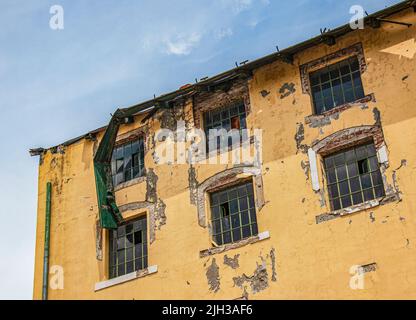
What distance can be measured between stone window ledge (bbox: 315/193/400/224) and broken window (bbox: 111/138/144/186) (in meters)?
6.21

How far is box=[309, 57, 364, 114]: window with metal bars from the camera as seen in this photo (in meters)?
19.8

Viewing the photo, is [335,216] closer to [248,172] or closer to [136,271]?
[248,172]

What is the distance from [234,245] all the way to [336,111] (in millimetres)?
4362

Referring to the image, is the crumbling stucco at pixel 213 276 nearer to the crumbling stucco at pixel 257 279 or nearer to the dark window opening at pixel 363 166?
the crumbling stucco at pixel 257 279

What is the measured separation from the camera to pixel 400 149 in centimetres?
1830

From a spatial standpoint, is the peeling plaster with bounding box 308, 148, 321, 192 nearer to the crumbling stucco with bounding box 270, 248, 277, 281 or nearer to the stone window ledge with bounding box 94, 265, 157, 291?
the crumbling stucco with bounding box 270, 248, 277, 281

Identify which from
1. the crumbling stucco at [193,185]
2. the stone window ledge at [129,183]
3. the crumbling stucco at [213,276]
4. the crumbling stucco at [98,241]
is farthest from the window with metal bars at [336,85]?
the crumbling stucco at [98,241]

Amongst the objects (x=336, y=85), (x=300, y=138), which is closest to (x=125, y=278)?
(x=300, y=138)

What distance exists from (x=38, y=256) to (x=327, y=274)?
31.5 ft

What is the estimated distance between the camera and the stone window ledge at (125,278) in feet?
68.3

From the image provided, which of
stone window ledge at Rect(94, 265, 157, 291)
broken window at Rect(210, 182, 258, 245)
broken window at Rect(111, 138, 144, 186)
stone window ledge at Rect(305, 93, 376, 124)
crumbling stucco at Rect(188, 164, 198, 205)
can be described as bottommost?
stone window ledge at Rect(94, 265, 157, 291)

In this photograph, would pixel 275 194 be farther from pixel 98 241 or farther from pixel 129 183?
pixel 98 241

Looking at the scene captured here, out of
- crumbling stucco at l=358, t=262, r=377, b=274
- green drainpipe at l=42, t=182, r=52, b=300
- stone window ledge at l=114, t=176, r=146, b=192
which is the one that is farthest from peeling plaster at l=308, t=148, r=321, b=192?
green drainpipe at l=42, t=182, r=52, b=300

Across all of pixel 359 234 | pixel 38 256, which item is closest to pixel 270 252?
pixel 359 234
